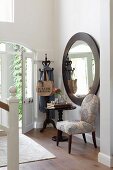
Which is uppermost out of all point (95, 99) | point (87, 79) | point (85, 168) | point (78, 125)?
point (87, 79)

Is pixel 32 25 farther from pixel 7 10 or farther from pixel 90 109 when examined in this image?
pixel 90 109

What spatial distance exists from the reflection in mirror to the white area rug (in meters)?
1.60

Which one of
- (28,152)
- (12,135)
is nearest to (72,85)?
(28,152)

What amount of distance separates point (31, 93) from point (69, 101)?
46.9 inches

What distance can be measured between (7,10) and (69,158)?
171 inches

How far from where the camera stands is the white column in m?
4.16

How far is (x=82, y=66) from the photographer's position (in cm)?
612

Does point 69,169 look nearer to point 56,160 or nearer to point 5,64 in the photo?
point 56,160

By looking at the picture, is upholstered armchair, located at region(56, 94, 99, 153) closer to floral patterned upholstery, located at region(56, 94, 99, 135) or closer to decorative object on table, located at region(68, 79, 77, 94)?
floral patterned upholstery, located at region(56, 94, 99, 135)

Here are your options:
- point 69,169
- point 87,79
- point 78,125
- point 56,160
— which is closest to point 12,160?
point 69,169

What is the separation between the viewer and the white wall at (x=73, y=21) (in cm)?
560

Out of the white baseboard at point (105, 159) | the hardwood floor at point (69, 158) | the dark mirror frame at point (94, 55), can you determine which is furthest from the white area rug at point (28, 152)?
the dark mirror frame at point (94, 55)

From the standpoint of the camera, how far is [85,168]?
412 centimetres

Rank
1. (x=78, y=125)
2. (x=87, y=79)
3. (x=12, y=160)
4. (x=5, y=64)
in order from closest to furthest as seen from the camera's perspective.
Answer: (x=12, y=160)
(x=78, y=125)
(x=87, y=79)
(x=5, y=64)
